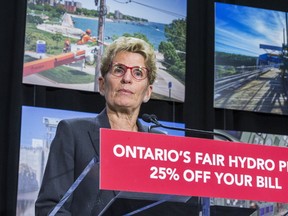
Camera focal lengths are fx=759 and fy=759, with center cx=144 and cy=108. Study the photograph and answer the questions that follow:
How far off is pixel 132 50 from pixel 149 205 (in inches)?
43.3

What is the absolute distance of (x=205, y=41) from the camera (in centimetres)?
467

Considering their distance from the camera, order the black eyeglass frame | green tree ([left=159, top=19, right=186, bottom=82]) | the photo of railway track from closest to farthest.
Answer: the black eyeglass frame, green tree ([left=159, top=19, right=186, bottom=82]), the photo of railway track

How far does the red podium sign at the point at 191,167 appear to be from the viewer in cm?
208

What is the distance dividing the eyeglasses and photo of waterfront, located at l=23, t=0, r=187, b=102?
1176 mm

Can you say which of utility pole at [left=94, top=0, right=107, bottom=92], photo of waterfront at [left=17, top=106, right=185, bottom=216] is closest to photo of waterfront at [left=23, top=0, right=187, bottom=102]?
utility pole at [left=94, top=0, right=107, bottom=92]

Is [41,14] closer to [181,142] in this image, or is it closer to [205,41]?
[205,41]

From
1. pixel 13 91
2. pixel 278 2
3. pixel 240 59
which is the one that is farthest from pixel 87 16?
pixel 278 2

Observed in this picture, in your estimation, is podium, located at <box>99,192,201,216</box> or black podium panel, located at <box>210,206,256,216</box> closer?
podium, located at <box>99,192,201,216</box>

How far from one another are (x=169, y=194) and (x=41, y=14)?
239 centimetres

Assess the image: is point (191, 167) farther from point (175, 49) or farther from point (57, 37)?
point (175, 49)

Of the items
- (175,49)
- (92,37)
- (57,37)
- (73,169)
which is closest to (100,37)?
(92,37)

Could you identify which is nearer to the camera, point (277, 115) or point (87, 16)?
point (87, 16)

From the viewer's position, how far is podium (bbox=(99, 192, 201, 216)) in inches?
81.3

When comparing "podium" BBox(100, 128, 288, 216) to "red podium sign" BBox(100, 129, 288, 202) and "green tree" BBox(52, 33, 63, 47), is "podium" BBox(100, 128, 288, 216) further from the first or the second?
"green tree" BBox(52, 33, 63, 47)
